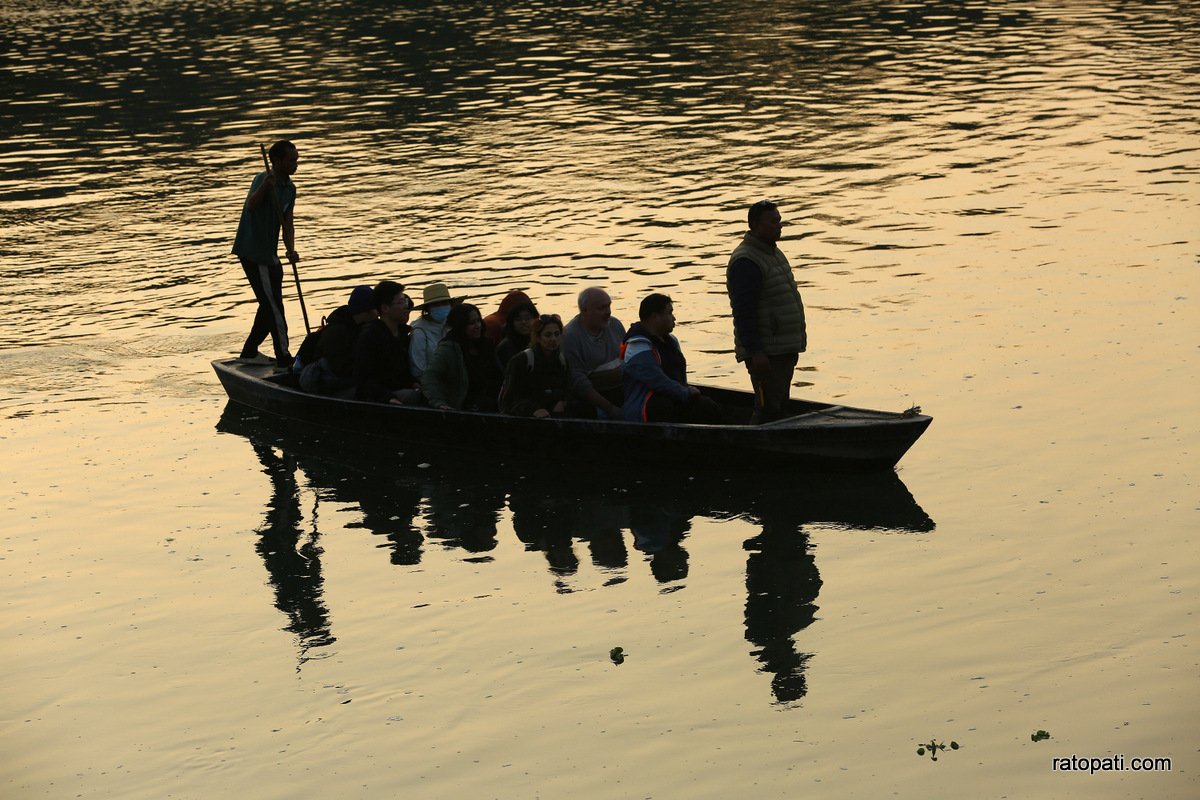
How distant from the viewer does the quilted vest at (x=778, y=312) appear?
1281 centimetres

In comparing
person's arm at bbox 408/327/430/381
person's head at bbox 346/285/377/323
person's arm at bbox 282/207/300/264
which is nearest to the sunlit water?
person's arm at bbox 408/327/430/381

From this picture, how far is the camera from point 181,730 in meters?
9.47

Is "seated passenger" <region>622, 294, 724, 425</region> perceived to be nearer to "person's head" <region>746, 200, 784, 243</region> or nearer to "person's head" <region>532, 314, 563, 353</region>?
"person's head" <region>532, 314, 563, 353</region>

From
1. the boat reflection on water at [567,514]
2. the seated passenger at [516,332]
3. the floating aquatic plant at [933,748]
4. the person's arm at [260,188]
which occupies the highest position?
the person's arm at [260,188]

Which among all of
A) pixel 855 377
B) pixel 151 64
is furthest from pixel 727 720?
pixel 151 64

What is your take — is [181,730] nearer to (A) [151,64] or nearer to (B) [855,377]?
(B) [855,377]

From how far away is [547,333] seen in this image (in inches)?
528

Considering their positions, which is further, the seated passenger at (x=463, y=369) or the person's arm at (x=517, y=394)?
the seated passenger at (x=463, y=369)

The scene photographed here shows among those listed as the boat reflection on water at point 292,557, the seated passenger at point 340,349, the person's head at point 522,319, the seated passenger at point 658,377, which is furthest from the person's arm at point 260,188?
the seated passenger at point 658,377

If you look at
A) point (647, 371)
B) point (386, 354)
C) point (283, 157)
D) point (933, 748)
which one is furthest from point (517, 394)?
point (933, 748)

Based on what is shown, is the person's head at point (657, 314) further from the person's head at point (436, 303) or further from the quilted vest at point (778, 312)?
the person's head at point (436, 303)

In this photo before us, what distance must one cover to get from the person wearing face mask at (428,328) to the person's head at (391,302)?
162mm

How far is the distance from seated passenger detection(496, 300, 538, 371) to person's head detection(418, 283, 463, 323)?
0.71m

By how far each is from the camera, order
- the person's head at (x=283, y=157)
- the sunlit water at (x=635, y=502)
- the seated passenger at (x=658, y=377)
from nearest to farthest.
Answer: the sunlit water at (x=635, y=502) < the seated passenger at (x=658, y=377) < the person's head at (x=283, y=157)
